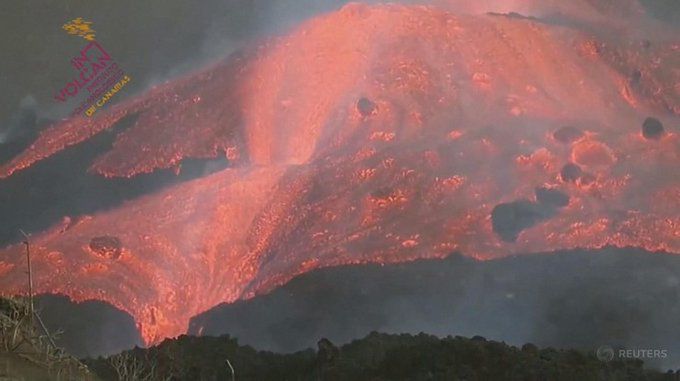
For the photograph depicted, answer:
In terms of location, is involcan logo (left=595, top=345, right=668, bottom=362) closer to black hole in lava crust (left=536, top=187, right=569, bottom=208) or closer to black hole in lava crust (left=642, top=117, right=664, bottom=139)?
black hole in lava crust (left=536, top=187, right=569, bottom=208)

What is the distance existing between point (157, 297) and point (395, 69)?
7.65 metres

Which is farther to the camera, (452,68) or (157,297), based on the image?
(452,68)

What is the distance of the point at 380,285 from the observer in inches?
586

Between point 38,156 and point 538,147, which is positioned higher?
point 38,156

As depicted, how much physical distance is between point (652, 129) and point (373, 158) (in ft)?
20.0

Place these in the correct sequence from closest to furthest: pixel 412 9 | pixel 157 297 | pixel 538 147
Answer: pixel 157 297 < pixel 538 147 < pixel 412 9

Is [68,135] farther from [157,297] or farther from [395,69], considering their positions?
[395,69]

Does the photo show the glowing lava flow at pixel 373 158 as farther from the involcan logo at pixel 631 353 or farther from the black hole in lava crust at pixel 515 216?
the involcan logo at pixel 631 353

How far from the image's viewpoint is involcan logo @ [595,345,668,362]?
11898mm

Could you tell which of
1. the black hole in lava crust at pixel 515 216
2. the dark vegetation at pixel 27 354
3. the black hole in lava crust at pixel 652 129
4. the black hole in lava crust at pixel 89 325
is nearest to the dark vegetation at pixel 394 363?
the dark vegetation at pixel 27 354

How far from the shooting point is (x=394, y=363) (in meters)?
10.1

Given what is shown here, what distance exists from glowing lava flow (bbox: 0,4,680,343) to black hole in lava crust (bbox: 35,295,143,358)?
30 cm

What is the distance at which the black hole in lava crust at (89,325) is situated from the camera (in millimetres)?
14555

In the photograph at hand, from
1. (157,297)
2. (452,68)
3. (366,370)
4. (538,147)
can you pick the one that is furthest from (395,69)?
(366,370)
